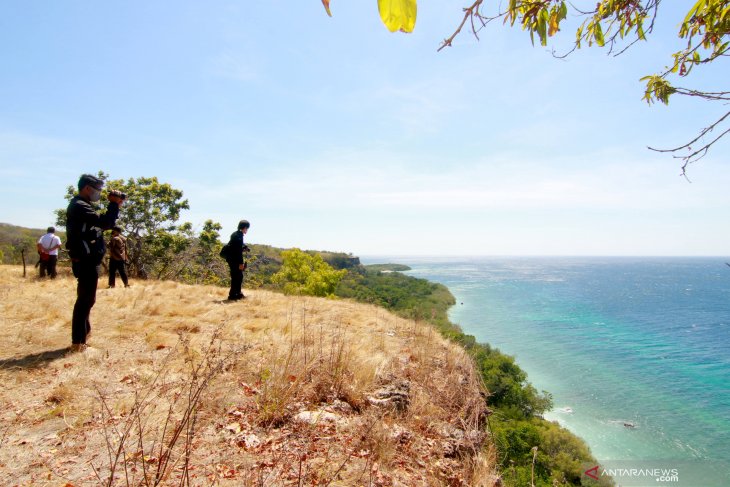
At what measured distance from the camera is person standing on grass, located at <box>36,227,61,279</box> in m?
10.2

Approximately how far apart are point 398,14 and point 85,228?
17.2 feet

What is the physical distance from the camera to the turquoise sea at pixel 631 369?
2586 cm

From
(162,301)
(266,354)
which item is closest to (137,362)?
(266,354)

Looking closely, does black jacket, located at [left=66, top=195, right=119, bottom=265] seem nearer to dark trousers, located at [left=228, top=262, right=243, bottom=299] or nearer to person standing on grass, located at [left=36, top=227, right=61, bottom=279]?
dark trousers, located at [left=228, top=262, right=243, bottom=299]

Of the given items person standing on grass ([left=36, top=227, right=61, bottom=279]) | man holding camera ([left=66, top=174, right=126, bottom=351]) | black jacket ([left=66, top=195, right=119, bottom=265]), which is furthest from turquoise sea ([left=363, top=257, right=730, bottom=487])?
person standing on grass ([left=36, top=227, right=61, bottom=279])

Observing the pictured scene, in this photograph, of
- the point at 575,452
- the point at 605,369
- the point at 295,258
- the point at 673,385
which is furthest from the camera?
the point at 605,369

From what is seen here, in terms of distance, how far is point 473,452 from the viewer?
324 centimetres

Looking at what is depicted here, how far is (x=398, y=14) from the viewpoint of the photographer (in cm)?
74

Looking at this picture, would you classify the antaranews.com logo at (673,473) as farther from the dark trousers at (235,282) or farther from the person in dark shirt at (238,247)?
the person in dark shirt at (238,247)

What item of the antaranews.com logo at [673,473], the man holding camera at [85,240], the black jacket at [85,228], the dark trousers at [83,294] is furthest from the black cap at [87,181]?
the antaranews.com logo at [673,473]

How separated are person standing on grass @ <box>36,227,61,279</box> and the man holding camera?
8.02 meters

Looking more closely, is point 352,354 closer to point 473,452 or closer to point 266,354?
point 266,354

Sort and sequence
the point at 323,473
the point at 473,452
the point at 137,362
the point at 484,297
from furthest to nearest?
the point at 484,297 → the point at 137,362 → the point at 473,452 → the point at 323,473

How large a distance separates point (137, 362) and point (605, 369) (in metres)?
50.0
